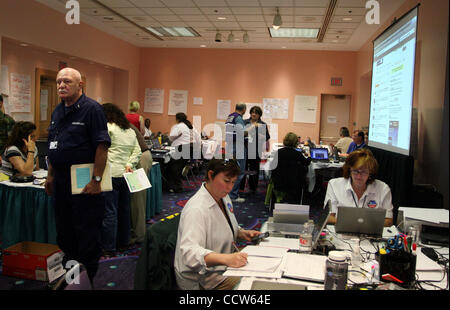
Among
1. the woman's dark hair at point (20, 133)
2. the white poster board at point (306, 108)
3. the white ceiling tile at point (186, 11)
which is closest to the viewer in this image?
the woman's dark hair at point (20, 133)

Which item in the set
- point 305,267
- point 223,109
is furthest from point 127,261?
point 223,109

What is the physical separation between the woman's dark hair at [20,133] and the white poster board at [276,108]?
25.7 ft

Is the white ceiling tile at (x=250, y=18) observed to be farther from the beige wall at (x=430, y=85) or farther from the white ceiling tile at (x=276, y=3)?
the beige wall at (x=430, y=85)

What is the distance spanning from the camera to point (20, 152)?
3.95 m

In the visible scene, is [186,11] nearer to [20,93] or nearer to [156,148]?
[156,148]

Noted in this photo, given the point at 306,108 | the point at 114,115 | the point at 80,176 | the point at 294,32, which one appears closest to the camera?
the point at 80,176

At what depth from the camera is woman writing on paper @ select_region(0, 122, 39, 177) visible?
3873mm

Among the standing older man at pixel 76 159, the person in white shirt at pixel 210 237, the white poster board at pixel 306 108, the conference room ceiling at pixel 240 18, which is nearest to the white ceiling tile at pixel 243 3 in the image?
the conference room ceiling at pixel 240 18

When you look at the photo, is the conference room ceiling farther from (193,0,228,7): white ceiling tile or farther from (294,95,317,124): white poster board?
(294,95,317,124): white poster board

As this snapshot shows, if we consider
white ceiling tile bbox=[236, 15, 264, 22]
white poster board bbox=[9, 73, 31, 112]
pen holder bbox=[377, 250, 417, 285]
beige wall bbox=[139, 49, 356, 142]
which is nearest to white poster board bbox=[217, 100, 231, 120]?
beige wall bbox=[139, 49, 356, 142]

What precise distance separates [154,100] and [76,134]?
9155mm

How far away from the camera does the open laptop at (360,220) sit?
97.3 inches

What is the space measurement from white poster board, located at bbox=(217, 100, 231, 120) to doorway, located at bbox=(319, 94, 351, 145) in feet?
8.81
